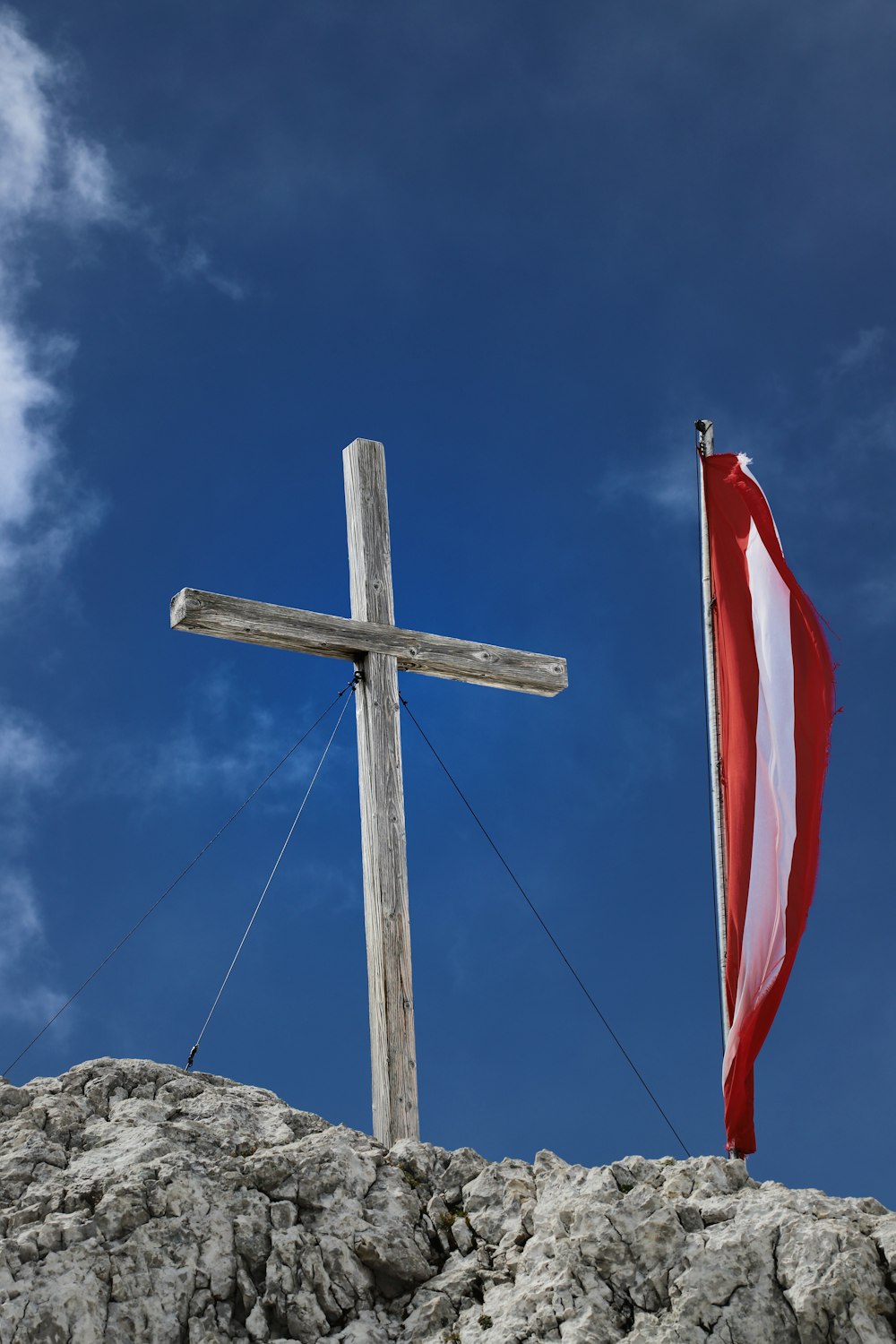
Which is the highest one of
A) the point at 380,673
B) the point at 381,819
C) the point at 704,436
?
the point at 704,436

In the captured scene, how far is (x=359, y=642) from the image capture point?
10.0 meters

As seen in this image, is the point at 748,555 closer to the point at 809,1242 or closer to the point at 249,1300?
the point at 809,1242

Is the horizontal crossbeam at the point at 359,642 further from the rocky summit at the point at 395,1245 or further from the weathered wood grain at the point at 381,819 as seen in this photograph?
the rocky summit at the point at 395,1245

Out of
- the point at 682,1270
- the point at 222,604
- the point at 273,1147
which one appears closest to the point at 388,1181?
the point at 273,1147

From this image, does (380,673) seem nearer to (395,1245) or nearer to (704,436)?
(704,436)

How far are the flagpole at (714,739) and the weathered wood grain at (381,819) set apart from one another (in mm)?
2159

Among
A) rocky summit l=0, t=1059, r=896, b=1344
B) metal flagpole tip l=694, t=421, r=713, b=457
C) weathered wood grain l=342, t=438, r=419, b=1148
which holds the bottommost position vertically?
rocky summit l=0, t=1059, r=896, b=1344

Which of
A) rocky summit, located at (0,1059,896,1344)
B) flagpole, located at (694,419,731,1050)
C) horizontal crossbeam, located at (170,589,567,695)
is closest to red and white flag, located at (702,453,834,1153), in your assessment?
flagpole, located at (694,419,731,1050)

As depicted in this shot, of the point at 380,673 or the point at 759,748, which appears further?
the point at 380,673

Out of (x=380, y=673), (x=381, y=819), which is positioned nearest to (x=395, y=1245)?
(x=381, y=819)

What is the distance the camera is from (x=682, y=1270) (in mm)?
6238

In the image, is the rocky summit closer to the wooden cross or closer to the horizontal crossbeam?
the wooden cross

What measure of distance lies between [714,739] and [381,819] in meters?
2.52

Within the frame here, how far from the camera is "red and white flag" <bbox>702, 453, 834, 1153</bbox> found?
9.41m
